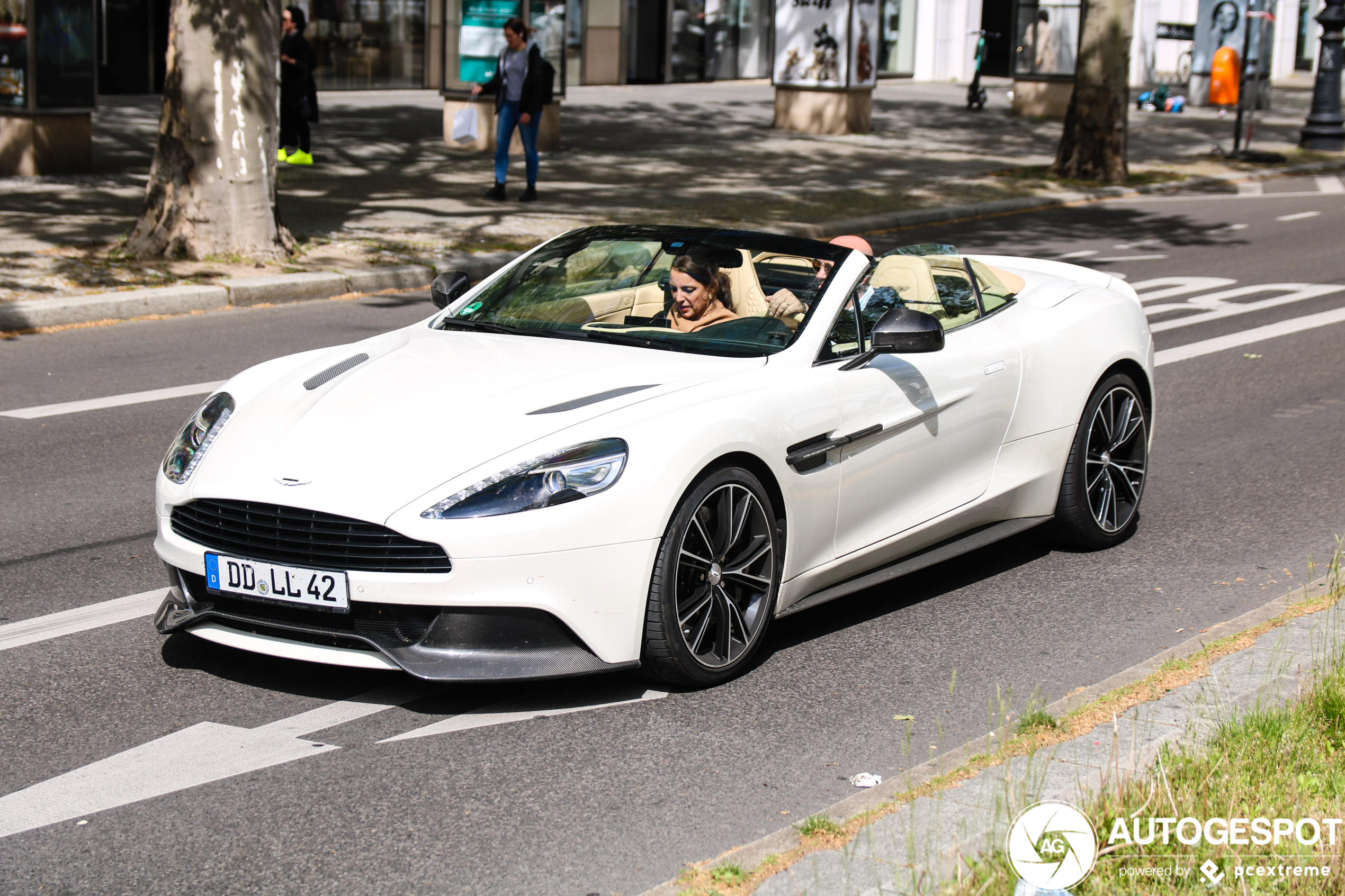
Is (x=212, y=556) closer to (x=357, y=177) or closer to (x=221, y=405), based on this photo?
(x=221, y=405)

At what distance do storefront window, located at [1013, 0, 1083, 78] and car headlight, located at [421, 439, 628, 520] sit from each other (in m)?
30.2

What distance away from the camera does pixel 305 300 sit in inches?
504

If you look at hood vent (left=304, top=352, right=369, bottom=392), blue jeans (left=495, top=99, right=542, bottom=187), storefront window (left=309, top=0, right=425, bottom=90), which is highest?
storefront window (left=309, top=0, right=425, bottom=90)

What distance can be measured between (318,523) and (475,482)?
454 millimetres

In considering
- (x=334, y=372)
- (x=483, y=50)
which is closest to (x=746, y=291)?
(x=334, y=372)

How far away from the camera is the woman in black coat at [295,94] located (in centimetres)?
1944

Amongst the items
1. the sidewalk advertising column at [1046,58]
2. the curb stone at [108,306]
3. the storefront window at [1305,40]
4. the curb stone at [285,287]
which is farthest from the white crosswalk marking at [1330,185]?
the storefront window at [1305,40]

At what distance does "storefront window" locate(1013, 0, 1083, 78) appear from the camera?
1299 inches

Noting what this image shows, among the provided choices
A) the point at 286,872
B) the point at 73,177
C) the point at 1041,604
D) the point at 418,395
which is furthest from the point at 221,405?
the point at 73,177

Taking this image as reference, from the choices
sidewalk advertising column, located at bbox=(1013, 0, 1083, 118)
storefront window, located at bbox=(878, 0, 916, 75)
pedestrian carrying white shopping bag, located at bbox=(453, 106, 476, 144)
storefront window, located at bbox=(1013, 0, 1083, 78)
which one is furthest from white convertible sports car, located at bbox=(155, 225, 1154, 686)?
storefront window, located at bbox=(878, 0, 916, 75)

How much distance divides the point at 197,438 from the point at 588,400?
4.24 ft

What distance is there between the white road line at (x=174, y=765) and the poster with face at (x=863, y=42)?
78.8 feet

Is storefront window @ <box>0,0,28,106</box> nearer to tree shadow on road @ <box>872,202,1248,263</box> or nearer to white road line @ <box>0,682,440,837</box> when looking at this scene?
tree shadow on road @ <box>872,202,1248,263</box>

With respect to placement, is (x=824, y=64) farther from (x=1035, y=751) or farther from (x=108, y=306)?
(x=1035, y=751)
